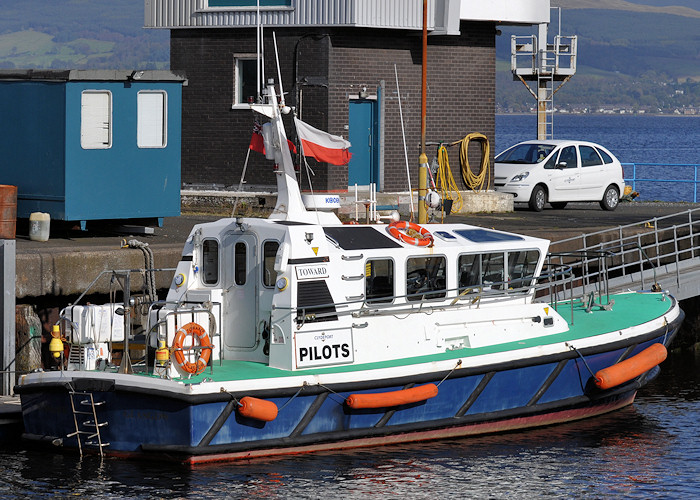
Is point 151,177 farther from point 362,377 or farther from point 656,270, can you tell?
point 656,270

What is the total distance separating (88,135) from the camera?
17922 millimetres

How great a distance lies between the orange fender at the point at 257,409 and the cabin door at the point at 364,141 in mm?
11505

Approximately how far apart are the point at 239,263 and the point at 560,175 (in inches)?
506

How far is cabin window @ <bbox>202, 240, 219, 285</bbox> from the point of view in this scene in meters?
14.2

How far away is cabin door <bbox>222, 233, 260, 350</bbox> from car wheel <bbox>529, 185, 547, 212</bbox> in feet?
41.2

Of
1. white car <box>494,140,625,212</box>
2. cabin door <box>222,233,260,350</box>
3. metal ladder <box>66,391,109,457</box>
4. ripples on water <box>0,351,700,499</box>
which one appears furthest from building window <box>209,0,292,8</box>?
metal ladder <box>66,391,109,457</box>

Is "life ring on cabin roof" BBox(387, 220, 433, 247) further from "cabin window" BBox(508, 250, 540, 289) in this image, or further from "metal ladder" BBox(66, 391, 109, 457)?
"metal ladder" BBox(66, 391, 109, 457)

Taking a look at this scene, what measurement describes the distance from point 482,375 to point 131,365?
385 cm

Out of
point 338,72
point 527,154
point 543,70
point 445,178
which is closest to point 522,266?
point 338,72

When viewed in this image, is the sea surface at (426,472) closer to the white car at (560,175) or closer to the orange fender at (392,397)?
the orange fender at (392,397)

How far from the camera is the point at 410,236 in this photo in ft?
46.8

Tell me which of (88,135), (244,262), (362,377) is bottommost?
(362,377)

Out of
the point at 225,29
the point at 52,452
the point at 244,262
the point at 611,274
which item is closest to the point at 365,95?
the point at 225,29

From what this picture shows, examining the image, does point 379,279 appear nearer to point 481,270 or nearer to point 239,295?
point 481,270
